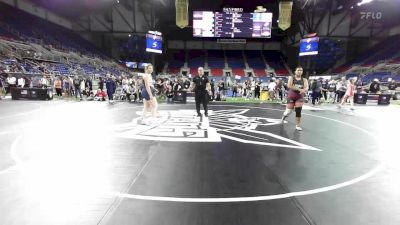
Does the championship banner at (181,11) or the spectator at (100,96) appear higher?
the championship banner at (181,11)

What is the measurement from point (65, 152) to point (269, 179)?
368 cm

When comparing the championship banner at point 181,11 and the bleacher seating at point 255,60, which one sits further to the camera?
the bleacher seating at point 255,60

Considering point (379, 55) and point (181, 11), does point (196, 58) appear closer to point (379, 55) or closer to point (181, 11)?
point (181, 11)

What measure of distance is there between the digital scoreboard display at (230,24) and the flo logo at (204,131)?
20.4 metres

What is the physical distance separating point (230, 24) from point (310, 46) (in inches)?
317

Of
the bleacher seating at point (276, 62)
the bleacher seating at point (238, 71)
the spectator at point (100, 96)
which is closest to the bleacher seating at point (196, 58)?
the bleacher seating at point (238, 71)

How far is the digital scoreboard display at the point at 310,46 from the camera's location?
85.4 feet

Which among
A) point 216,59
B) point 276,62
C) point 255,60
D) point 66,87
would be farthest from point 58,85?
point 276,62

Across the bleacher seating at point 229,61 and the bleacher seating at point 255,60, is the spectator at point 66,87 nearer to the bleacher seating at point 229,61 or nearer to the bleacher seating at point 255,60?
the bleacher seating at point 229,61

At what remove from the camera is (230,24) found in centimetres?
2766

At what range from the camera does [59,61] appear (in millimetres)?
24422

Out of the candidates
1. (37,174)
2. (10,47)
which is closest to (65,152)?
(37,174)

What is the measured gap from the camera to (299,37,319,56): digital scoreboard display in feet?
85.4

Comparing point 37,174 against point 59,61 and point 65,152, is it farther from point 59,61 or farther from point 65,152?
point 59,61
